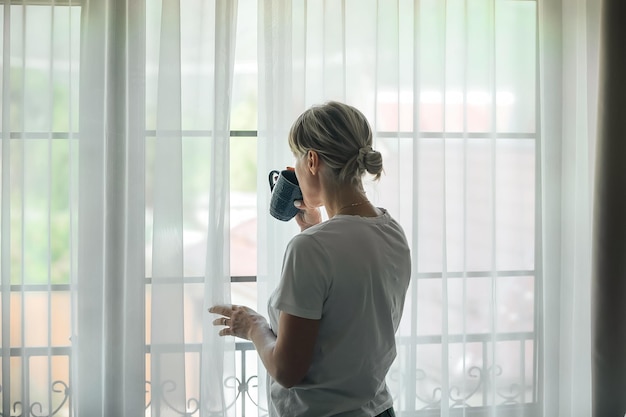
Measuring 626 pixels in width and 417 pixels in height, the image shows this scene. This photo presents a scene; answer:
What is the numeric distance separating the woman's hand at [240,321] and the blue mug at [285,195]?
29 centimetres

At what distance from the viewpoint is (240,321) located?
1.39 m

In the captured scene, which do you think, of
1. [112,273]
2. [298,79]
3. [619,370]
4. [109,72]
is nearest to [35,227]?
[112,273]

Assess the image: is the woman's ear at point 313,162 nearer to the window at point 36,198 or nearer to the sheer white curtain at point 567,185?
the window at point 36,198

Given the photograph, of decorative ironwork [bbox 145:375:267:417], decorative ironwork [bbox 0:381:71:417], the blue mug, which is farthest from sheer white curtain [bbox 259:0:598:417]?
decorative ironwork [bbox 0:381:71:417]

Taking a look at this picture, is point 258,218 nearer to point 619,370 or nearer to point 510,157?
point 510,157

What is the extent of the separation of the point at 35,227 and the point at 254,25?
0.95m

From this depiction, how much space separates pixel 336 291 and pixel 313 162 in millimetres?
274

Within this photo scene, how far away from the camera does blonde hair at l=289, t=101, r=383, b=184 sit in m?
1.25

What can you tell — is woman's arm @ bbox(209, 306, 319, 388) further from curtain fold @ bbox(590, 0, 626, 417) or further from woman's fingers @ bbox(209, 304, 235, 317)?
curtain fold @ bbox(590, 0, 626, 417)

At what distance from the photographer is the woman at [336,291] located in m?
1.18

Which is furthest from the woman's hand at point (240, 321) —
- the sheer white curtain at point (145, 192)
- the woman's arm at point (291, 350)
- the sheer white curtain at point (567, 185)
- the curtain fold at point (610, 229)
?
the curtain fold at point (610, 229)

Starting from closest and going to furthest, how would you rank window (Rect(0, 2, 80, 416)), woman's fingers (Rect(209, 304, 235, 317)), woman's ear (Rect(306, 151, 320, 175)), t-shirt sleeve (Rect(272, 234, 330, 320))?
t-shirt sleeve (Rect(272, 234, 330, 320))
woman's ear (Rect(306, 151, 320, 175))
woman's fingers (Rect(209, 304, 235, 317))
window (Rect(0, 2, 80, 416))

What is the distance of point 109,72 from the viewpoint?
1929 millimetres

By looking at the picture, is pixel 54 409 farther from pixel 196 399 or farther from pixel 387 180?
pixel 387 180
